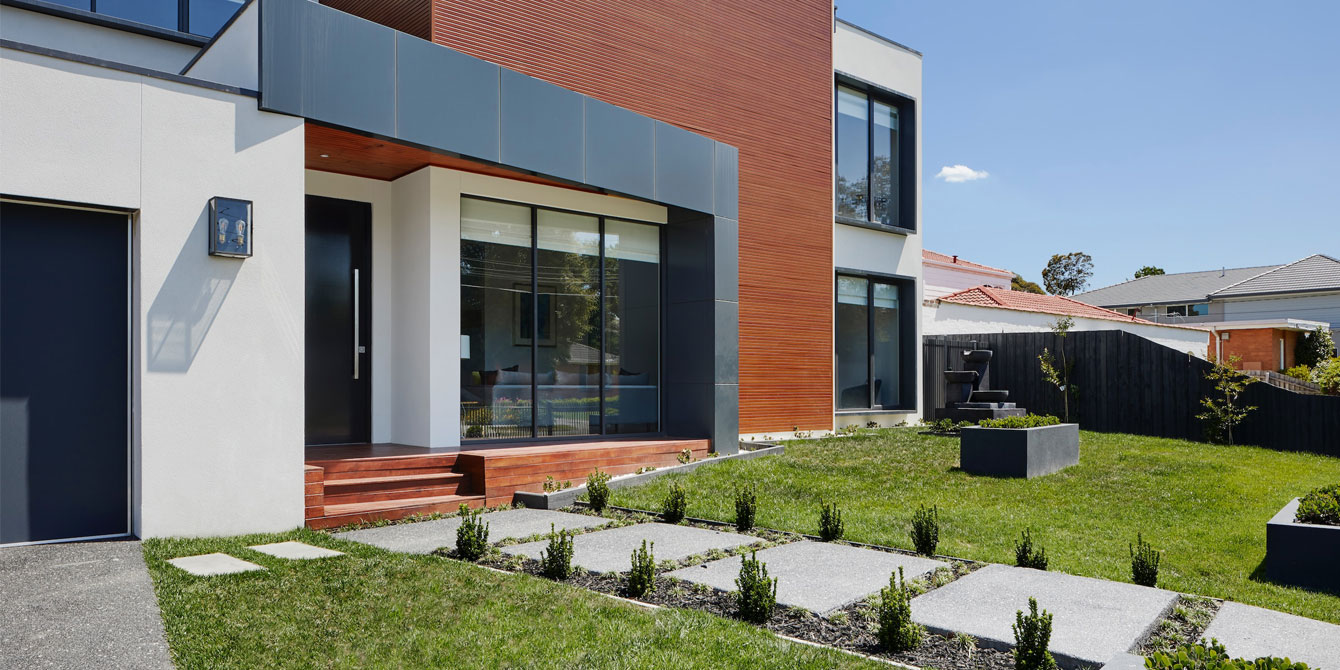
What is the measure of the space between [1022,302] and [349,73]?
22080mm

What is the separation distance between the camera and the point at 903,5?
61.3 feet

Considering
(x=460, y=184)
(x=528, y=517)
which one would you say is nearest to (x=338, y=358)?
(x=460, y=184)

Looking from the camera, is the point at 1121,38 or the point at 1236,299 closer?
the point at 1121,38

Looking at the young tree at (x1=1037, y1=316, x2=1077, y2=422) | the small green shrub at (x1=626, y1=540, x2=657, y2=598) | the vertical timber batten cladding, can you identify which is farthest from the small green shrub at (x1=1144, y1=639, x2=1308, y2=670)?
the young tree at (x1=1037, y1=316, x2=1077, y2=422)

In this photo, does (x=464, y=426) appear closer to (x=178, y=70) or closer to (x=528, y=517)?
(x=528, y=517)

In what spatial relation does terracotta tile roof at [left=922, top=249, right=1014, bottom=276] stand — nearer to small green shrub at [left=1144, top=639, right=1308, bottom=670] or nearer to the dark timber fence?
the dark timber fence

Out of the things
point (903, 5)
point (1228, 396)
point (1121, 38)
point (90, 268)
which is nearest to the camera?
point (90, 268)

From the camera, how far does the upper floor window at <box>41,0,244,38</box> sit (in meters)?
9.55

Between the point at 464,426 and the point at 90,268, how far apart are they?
14.0 ft

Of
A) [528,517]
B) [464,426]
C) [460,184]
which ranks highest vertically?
[460,184]

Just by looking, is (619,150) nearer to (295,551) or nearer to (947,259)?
(295,551)

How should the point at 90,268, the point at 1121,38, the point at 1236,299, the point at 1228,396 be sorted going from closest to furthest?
1. the point at 90,268
2. the point at 1228,396
3. the point at 1121,38
4. the point at 1236,299

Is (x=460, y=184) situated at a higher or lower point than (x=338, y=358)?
higher

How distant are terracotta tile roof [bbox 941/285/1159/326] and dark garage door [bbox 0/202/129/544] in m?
16.9
